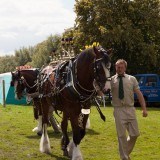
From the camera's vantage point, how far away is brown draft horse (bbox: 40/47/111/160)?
6125 millimetres

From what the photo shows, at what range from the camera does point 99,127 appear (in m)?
11.9

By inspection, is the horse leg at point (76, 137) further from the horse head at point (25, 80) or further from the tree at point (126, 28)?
the tree at point (126, 28)

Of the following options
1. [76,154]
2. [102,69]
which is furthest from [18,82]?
[102,69]

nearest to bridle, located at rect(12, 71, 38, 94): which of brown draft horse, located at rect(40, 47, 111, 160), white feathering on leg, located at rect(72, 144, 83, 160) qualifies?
brown draft horse, located at rect(40, 47, 111, 160)

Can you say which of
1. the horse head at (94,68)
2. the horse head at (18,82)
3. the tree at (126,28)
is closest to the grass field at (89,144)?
the horse head at (18,82)

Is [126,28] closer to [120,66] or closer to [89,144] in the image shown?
[89,144]

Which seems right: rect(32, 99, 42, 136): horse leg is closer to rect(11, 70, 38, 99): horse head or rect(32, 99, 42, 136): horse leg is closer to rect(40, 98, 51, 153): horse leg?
rect(11, 70, 38, 99): horse head

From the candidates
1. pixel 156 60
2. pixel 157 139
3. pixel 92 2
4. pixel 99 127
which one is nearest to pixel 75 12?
pixel 92 2

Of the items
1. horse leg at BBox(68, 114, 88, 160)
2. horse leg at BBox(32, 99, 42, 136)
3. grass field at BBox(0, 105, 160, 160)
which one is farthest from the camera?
horse leg at BBox(32, 99, 42, 136)

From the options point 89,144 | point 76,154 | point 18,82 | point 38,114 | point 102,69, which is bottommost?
point 89,144

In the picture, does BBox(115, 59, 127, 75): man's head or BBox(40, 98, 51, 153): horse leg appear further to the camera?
BBox(40, 98, 51, 153): horse leg

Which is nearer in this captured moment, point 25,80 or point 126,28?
point 25,80

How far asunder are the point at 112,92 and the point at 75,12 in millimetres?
23697

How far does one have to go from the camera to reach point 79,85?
21.6 feet
